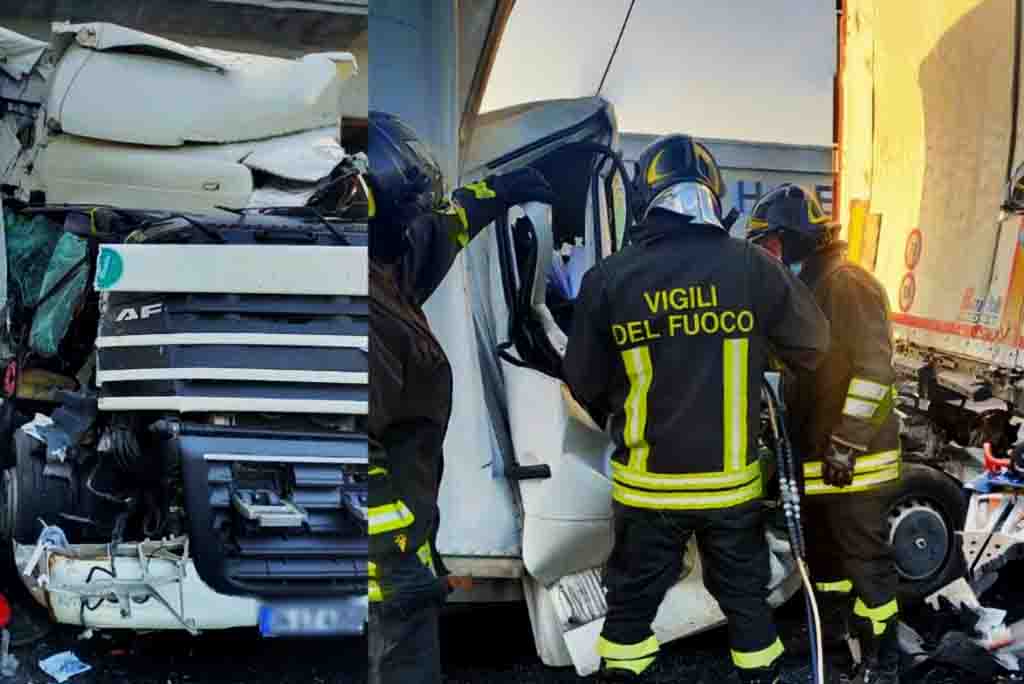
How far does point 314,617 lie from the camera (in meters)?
2.06

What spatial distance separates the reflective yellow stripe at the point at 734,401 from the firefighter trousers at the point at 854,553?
197 mm

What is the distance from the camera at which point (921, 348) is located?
2289 mm

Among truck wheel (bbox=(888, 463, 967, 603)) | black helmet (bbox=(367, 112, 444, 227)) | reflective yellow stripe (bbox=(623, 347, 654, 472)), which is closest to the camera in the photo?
black helmet (bbox=(367, 112, 444, 227))

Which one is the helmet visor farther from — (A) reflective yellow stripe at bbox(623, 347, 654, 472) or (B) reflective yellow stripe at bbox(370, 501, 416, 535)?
(B) reflective yellow stripe at bbox(370, 501, 416, 535)

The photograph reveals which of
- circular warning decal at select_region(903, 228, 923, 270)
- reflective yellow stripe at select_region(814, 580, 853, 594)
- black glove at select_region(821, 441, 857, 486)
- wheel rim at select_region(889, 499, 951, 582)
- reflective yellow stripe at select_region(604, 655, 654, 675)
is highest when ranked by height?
circular warning decal at select_region(903, 228, 923, 270)

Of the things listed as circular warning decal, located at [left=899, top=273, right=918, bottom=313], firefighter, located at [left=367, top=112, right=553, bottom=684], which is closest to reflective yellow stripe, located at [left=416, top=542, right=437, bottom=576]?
firefighter, located at [left=367, top=112, right=553, bottom=684]

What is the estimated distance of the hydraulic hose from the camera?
2197 millimetres

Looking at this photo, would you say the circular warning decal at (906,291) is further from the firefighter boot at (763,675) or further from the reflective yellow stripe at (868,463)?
the firefighter boot at (763,675)

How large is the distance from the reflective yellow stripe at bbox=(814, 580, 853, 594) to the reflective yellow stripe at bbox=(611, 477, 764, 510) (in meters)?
0.25

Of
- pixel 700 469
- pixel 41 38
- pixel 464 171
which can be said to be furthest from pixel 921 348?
pixel 41 38

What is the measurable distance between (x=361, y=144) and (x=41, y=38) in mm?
627

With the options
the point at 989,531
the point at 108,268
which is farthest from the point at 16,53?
the point at 989,531

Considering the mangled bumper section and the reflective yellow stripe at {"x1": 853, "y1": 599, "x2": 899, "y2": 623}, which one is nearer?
the mangled bumper section

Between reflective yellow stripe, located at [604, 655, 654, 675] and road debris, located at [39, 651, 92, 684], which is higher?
reflective yellow stripe, located at [604, 655, 654, 675]
